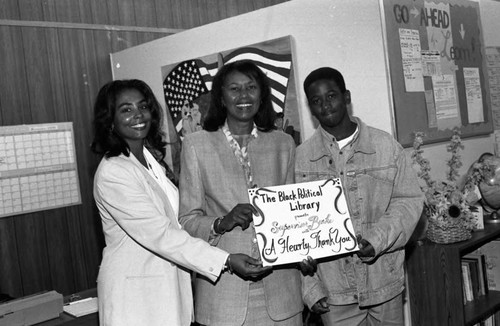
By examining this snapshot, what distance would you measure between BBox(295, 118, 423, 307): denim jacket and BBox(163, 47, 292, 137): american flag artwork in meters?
1.13

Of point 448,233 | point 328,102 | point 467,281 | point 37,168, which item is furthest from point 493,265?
point 37,168

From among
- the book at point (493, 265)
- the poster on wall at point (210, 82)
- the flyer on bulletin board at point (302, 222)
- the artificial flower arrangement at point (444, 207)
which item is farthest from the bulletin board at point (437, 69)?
the flyer on bulletin board at point (302, 222)

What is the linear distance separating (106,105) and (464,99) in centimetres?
245

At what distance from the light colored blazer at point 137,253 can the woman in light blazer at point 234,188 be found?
3.4 inches

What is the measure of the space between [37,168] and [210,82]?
4.71 ft

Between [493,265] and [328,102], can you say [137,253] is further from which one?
[493,265]

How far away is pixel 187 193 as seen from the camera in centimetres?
197

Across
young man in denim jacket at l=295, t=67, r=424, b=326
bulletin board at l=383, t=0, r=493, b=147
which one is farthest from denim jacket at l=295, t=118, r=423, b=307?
bulletin board at l=383, t=0, r=493, b=147

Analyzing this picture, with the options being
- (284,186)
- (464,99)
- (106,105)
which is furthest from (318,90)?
(464,99)

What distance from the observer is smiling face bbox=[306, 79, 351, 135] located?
2135 mm

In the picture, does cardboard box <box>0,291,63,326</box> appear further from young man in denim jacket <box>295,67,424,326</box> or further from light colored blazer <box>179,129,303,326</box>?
young man in denim jacket <box>295,67,424,326</box>

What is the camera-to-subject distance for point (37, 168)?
4008 mm

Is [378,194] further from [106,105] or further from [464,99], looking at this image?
[464,99]

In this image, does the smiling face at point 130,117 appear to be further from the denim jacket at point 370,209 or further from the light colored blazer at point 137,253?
the denim jacket at point 370,209
